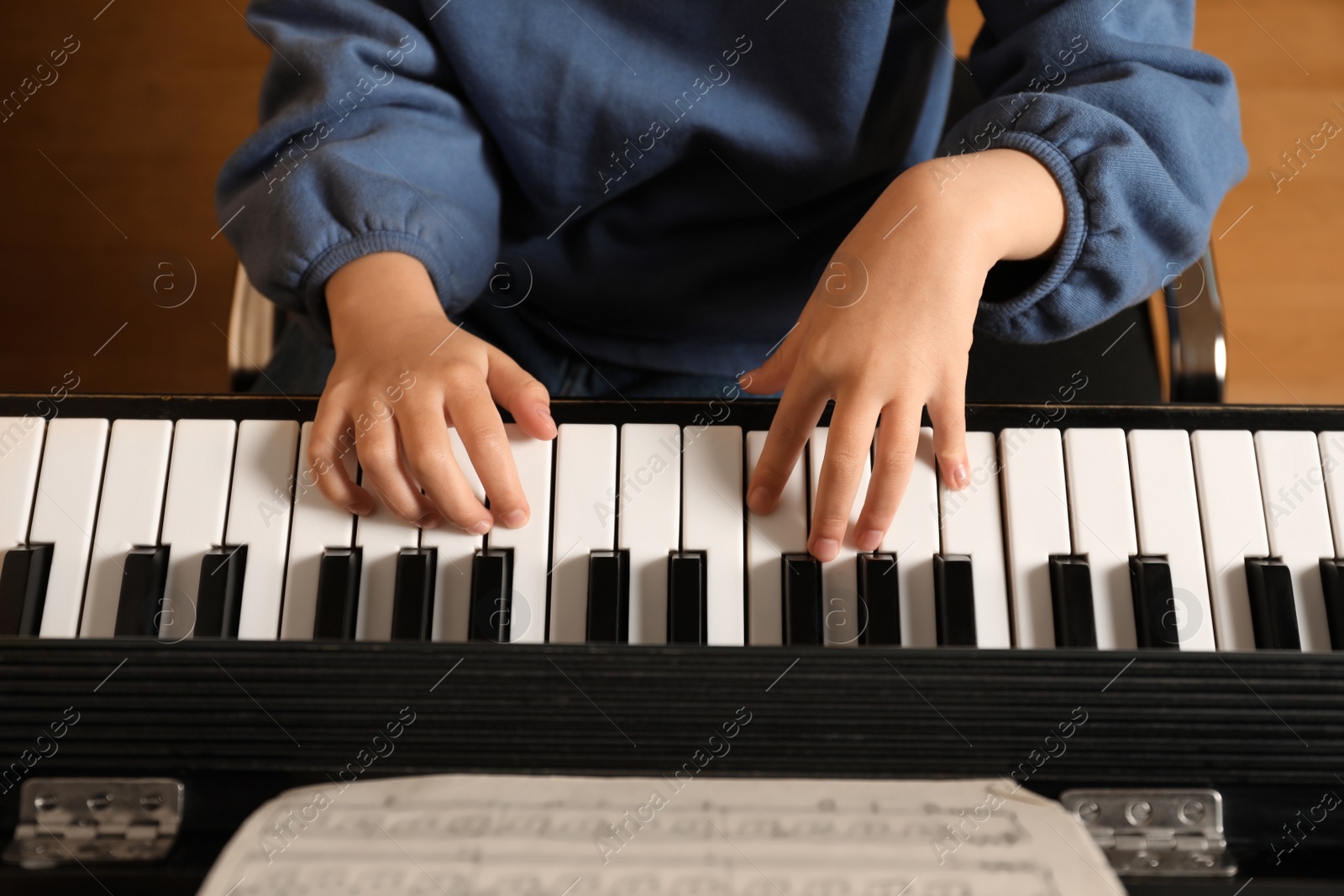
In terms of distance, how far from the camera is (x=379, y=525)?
1.56 ft

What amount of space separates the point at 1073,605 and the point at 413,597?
0.34 metres

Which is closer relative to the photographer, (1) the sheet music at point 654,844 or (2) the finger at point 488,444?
(1) the sheet music at point 654,844

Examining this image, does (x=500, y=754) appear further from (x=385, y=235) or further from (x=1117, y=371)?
(x=1117, y=371)

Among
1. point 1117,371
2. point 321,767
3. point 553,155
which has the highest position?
point 553,155

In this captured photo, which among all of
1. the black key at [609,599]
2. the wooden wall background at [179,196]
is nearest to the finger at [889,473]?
the black key at [609,599]

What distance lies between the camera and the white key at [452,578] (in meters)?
0.46

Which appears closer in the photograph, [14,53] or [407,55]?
[407,55]

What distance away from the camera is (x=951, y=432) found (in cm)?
47

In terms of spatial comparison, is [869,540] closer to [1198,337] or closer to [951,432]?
[951,432]

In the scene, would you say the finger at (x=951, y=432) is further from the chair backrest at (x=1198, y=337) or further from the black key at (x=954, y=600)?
the chair backrest at (x=1198, y=337)

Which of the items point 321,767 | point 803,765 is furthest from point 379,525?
point 803,765

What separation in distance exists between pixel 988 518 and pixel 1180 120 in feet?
0.87

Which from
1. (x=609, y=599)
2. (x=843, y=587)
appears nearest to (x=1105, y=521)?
(x=843, y=587)

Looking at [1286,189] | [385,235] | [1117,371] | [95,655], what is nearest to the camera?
[95,655]
